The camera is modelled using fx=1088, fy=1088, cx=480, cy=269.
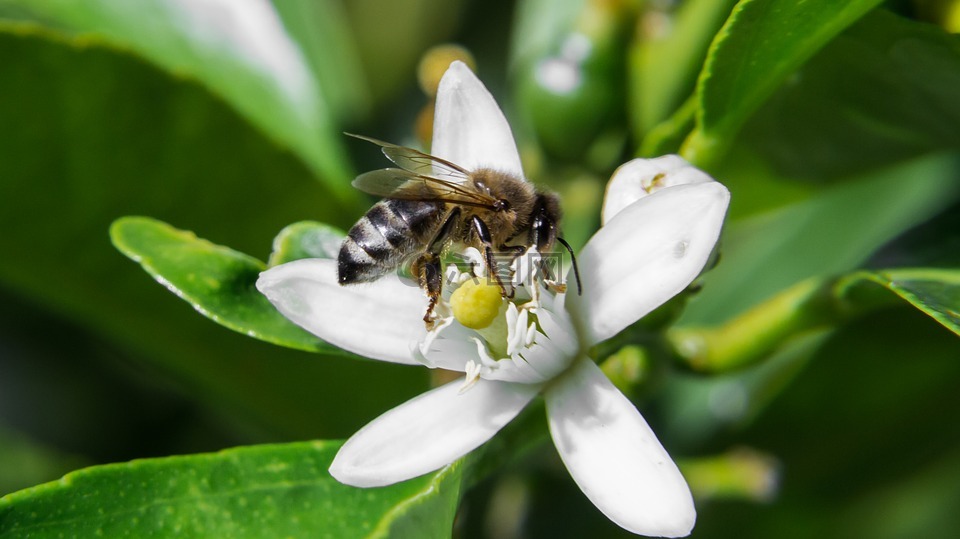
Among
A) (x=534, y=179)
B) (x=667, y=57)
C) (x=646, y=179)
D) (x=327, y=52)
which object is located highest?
(x=646, y=179)

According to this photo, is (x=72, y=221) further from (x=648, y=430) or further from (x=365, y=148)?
(x=648, y=430)

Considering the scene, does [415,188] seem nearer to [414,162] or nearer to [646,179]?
[414,162]

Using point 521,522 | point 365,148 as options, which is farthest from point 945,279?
point 365,148

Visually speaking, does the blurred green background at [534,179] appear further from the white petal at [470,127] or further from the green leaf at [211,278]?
the green leaf at [211,278]

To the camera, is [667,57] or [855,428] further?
[855,428]

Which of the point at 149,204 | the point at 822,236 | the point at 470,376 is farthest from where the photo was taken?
the point at 822,236

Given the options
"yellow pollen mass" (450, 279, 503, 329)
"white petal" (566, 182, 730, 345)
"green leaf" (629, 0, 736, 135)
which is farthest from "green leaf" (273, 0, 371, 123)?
"white petal" (566, 182, 730, 345)

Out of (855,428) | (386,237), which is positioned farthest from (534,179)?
(855,428)
